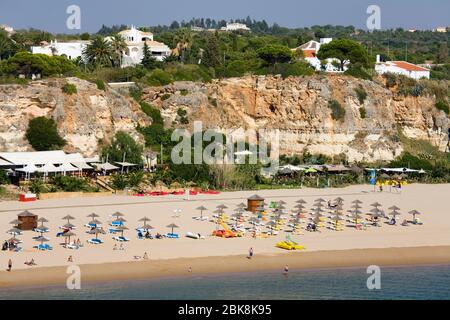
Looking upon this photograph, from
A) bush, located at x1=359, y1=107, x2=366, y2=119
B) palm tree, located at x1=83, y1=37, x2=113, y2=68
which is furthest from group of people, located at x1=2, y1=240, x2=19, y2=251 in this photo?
bush, located at x1=359, y1=107, x2=366, y2=119

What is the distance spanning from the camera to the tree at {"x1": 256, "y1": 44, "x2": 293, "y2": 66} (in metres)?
63.1

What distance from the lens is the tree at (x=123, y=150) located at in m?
47.2

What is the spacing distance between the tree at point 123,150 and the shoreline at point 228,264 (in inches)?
754

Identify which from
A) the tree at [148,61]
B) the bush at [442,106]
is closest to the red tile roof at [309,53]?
the bush at [442,106]

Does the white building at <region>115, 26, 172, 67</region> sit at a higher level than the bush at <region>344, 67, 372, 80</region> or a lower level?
higher

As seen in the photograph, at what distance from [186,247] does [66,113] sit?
20694mm

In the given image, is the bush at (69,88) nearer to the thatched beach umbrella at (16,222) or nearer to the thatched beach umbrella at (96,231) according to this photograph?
the thatched beach umbrella at (16,222)

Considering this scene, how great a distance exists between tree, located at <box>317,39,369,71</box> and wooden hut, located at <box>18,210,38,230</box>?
37.5 meters

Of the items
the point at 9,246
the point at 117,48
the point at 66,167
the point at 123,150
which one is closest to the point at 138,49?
the point at 117,48

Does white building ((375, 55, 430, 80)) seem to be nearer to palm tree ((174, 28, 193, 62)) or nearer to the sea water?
palm tree ((174, 28, 193, 62))

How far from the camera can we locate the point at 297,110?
57375 millimetres

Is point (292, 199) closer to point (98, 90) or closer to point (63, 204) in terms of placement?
→ point (63, 204)

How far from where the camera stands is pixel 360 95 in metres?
58.7
